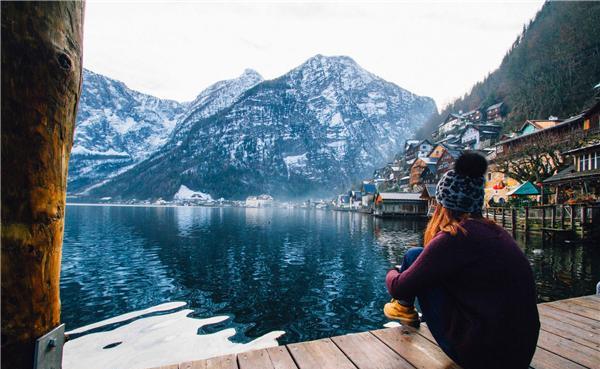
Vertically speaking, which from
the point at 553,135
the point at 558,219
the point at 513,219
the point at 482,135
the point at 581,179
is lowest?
the point at 513,219

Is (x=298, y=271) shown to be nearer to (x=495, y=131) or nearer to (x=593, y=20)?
(x=495, y=131)

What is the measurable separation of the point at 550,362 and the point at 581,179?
33.6 m

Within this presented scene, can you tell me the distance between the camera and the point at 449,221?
2.62m

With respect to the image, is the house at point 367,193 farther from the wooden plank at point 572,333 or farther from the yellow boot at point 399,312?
the yellow boot at point 399,312

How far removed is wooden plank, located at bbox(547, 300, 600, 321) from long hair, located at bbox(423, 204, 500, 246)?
373 centimetres

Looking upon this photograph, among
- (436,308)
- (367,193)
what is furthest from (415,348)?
(367,193)

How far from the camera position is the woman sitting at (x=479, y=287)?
2.26 metres

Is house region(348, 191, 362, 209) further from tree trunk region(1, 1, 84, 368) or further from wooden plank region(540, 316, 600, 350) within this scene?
tree trunk region(1, 1, 84, 368)

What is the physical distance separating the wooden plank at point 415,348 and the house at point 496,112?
304 feet

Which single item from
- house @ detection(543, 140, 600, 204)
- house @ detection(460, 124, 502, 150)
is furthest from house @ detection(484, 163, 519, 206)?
house @ detection(460, 124, 502, 150)

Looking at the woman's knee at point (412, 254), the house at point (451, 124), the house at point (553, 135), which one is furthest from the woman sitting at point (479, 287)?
the house at point (451, 124)

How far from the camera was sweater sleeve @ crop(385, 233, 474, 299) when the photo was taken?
231 centimetres

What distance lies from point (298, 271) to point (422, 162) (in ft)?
207

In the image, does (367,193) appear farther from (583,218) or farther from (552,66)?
(583,218)
